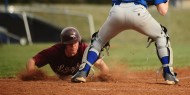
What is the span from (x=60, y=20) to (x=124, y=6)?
24.2m

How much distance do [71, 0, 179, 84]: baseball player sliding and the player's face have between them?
724 millimetres

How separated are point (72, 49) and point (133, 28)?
1470 mm

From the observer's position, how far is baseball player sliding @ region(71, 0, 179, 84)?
860cm

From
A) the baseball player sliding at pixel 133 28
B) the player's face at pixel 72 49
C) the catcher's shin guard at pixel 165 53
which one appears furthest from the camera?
the player's face at pixel 72 49

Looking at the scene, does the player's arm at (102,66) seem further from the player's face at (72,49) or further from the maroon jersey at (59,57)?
the player's face at (72,49)

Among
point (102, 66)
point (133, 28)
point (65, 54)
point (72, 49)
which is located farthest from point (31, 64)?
point (133, 28)

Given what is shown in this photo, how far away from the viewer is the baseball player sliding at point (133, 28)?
8.60 meters

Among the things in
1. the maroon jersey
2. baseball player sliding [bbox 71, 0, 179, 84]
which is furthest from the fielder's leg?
the maroon jersey

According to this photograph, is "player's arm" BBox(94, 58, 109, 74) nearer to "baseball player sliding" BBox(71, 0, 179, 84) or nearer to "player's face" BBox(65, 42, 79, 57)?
"player's face" BBox(65, 42, 79, 57)

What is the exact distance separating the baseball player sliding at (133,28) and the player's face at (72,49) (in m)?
0.72

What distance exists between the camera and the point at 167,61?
8.84 m

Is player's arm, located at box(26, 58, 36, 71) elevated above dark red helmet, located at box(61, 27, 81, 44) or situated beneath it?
situated beneath

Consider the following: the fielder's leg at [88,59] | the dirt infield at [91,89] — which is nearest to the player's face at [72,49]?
the fielder's leg at [88,59]

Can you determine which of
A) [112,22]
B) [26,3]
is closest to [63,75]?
[112,22]
